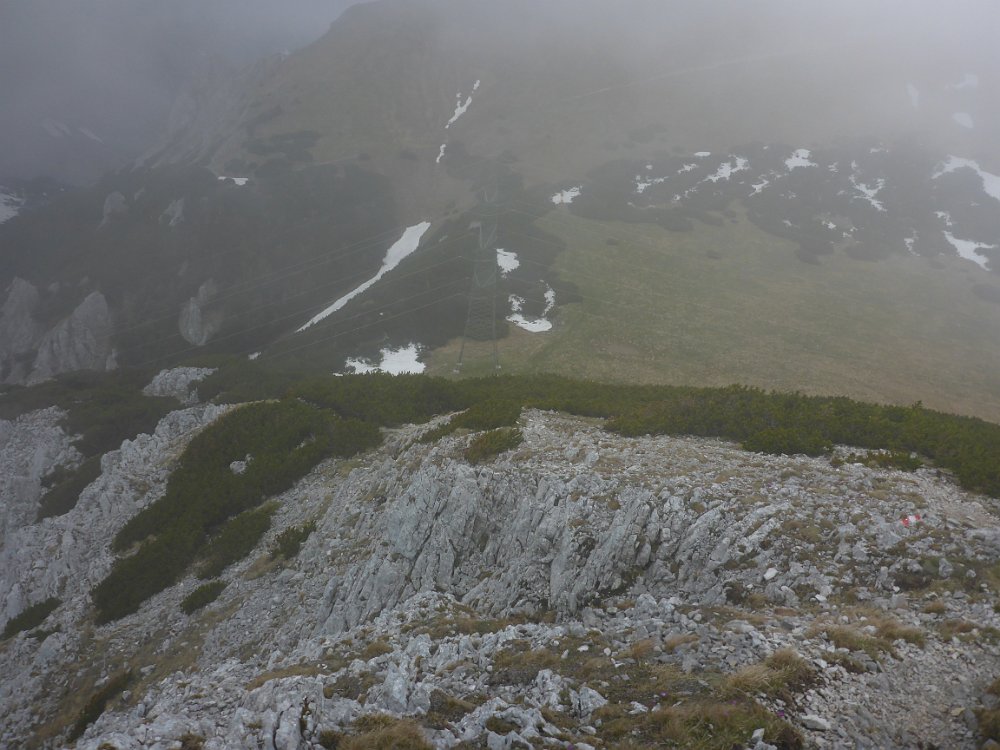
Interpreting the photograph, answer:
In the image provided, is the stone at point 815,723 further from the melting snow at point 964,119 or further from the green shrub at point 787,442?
the melting snow at point 964,119

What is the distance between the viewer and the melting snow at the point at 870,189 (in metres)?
77.2

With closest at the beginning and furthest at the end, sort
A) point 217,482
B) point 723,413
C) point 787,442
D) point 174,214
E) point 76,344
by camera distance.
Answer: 1. point 787,442
2. point 723,413
3. point 217,482
4. point 76,344
5. point 174,214

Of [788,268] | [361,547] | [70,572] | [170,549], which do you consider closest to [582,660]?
[361,547]

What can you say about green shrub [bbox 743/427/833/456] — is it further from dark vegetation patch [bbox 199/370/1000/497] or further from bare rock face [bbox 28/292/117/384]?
bare rock face [bbox 28/292/117/384]

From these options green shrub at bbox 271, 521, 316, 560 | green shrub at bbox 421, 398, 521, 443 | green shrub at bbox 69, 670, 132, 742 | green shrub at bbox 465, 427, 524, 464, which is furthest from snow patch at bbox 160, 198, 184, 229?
green shrub at bbox 465, 427, 524, 464

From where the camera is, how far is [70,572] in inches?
1026

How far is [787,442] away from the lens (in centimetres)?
1825

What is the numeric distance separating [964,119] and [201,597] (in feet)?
434

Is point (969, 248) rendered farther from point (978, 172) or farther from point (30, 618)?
point (30, 618)

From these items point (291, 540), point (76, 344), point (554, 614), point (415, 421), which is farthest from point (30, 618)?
point (76, 344)

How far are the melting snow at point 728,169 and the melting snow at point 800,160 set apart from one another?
21.4ft

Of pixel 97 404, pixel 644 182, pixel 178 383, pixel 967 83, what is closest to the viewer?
pixel 97 404

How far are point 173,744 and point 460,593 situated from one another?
9.92 meters

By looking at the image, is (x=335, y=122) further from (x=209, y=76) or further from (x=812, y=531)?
(x=812, y=531)
